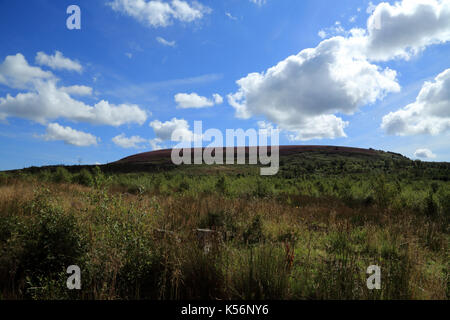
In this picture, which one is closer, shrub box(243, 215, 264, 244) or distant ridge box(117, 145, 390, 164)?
shrub box(243, 215, 264, 244)

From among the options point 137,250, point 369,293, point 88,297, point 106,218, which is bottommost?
point 88,297

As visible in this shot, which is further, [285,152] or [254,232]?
[285,152]

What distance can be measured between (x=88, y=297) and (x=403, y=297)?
3690mm

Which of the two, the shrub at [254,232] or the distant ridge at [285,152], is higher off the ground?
the distant ridge at [285,152]

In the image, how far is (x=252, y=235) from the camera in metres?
5.62

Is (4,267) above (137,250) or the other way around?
the other way around

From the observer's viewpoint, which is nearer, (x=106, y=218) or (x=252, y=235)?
(x=106, y=218)

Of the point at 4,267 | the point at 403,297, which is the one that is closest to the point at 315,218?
the point at 403,297

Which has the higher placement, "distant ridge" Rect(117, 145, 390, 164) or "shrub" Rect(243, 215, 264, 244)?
"distant ridge" Rect(117, 145, 390, 164)

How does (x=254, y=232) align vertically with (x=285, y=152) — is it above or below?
below

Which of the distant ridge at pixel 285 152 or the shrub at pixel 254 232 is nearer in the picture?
the shrub at pixel 254 232

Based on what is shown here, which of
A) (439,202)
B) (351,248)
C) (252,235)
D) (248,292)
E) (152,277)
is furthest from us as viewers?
(439,202)
